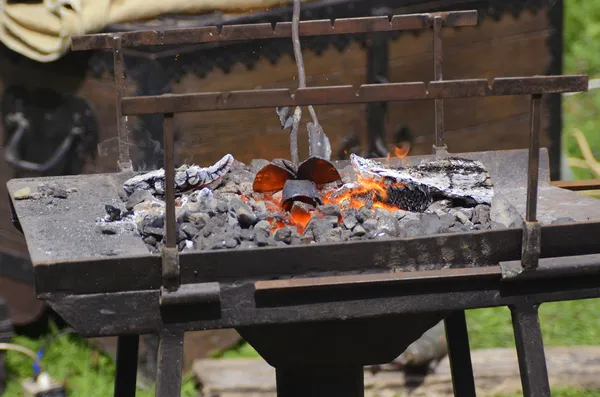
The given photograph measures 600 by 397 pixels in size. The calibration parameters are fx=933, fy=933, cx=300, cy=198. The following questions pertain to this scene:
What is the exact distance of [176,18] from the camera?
3.93m

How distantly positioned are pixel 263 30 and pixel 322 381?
3.67 ft

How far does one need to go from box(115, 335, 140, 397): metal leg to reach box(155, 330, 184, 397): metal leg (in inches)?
33.9

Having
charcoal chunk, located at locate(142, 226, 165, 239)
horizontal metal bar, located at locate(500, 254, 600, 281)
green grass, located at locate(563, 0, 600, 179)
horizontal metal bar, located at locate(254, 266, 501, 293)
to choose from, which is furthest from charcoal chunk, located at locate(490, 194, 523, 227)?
green grass, located at locate(563, 0, 600, 179)

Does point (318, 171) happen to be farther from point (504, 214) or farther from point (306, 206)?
point (504, 214)

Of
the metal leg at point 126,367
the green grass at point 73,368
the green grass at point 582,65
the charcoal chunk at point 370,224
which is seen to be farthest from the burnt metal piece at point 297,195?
the green grass at point 582,65

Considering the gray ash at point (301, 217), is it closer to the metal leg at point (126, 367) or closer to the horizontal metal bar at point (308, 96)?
the horizontal metal bar at point (308, 96)

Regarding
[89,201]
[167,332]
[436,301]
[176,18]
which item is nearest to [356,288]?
[436,301]

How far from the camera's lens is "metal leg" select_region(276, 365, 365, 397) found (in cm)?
270

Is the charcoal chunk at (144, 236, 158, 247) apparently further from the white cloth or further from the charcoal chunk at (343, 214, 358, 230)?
the white cloth

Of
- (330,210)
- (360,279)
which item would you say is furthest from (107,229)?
(360,279)

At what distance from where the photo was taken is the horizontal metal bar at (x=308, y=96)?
2.00 meters

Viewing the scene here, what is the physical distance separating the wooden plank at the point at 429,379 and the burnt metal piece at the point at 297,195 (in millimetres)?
1497

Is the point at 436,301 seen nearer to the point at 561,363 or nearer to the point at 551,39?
the point at 561,363

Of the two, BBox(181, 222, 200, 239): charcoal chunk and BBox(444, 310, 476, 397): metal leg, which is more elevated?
BBox(181, 222, 200, 239): charcoal chunk
